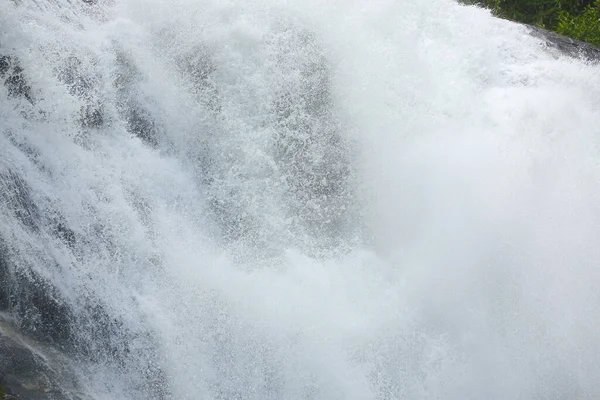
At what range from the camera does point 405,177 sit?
9.05 metres

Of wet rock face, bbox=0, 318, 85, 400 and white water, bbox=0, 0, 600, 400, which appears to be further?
white water, bbox=0, 0, 600, 400

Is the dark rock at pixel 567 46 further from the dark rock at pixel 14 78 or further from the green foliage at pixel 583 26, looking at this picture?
the dark rock at pixel 14 78

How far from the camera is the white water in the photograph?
734cm

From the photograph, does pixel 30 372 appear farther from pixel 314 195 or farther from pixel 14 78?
pixel 314 195

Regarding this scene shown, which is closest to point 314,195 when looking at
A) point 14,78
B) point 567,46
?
point 14,78

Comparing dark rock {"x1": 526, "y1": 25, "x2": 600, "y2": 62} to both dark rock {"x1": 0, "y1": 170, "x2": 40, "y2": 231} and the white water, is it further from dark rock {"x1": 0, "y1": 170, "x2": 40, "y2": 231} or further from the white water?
dark rock {"x1": 0, "y1": 170, "x2": 40, "y2": 231}

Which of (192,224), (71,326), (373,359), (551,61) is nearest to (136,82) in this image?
(192,224)

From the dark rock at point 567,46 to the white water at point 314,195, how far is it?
1.53 feet

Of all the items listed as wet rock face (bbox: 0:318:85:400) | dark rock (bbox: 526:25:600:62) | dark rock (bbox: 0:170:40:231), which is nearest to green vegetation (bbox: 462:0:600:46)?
dark rock (bbox: 526:25:600:62)

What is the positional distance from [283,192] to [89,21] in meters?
3.08

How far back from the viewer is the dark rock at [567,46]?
10180mm

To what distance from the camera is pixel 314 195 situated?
8.91m

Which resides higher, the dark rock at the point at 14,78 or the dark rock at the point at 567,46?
the dark rock at the point at 567,46

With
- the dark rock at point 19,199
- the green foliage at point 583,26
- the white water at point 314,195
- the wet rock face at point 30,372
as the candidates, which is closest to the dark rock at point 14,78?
the white water at point 314,195
